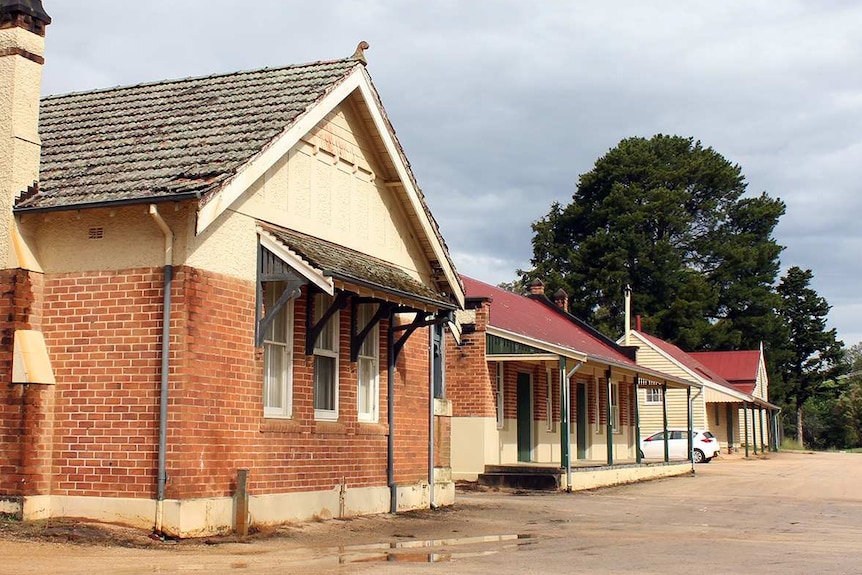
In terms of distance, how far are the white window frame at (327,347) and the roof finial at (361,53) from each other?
3369mm

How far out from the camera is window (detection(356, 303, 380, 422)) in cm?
1600

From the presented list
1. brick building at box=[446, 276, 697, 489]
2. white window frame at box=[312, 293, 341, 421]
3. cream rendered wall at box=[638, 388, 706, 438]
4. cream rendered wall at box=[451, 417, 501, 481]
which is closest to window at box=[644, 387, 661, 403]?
cream rendered wall at box=[638, 388, 706, 438]

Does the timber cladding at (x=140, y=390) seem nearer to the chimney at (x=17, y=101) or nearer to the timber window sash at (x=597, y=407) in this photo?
the chimney at (x=17, y=101)

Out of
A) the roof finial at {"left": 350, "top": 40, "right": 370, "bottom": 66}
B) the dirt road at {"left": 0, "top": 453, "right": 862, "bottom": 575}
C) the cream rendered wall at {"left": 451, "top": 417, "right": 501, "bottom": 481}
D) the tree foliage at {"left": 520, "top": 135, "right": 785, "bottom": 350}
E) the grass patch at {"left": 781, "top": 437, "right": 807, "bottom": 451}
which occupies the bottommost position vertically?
the dirt road at {"left": 0, "top": 453, "right": 862, "bottom": 575}

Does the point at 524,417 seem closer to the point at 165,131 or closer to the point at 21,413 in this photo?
the point at 165,131

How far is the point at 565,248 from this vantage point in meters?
67.5

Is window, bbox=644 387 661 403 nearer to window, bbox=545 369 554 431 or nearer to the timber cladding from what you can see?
window, bbox=545 369 554 431

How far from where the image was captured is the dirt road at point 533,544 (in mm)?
10391

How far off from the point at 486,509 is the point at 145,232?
8656mm

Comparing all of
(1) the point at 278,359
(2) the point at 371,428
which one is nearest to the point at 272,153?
(1) the point at 278,359

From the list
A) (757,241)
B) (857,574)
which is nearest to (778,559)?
(857,574)

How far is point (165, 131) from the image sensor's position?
13641 mm

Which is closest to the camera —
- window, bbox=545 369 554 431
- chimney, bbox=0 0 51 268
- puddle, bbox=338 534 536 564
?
puddle, bbox=338 534 536 564

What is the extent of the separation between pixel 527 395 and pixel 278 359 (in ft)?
47.1
